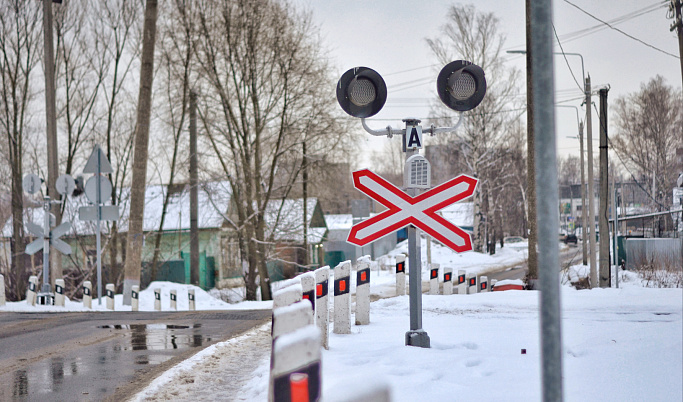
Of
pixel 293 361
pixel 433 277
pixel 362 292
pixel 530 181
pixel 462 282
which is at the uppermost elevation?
pixel 530 181

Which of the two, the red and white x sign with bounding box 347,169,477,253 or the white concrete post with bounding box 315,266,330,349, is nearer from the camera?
the red and white x sign with bounding box 347,169,477,253

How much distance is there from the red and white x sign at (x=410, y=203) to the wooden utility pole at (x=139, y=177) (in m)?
12.1

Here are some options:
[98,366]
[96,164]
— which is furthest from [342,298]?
[96,164]

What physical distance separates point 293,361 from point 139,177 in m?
16.1

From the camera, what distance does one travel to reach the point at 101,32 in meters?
26.0

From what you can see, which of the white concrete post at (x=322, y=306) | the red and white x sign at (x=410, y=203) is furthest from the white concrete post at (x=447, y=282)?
the red and white x sign at (x=410, y=203)

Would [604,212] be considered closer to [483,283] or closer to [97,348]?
[483,283]

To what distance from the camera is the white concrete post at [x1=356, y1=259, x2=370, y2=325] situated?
8.38 metres

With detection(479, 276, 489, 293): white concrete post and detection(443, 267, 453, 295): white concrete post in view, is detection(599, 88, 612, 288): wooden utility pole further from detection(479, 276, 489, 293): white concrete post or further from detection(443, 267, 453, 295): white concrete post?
detection(443, 267, 453, 295): white concrete post

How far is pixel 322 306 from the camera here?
6637 millimetres

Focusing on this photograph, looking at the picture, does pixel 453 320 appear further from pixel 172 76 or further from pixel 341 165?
pixel 172 76

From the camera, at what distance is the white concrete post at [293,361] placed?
210 cm

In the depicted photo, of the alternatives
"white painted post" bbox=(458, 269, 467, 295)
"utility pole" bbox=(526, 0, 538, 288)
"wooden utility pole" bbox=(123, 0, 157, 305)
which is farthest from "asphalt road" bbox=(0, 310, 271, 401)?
"white painted post" bbox=(458, 269, 467, 295)

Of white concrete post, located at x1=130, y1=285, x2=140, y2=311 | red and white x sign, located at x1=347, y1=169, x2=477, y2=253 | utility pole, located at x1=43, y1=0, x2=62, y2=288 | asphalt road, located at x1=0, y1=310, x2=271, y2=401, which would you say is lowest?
white concrete post, located at x1=130, y1=285, x2=140, y2=311
